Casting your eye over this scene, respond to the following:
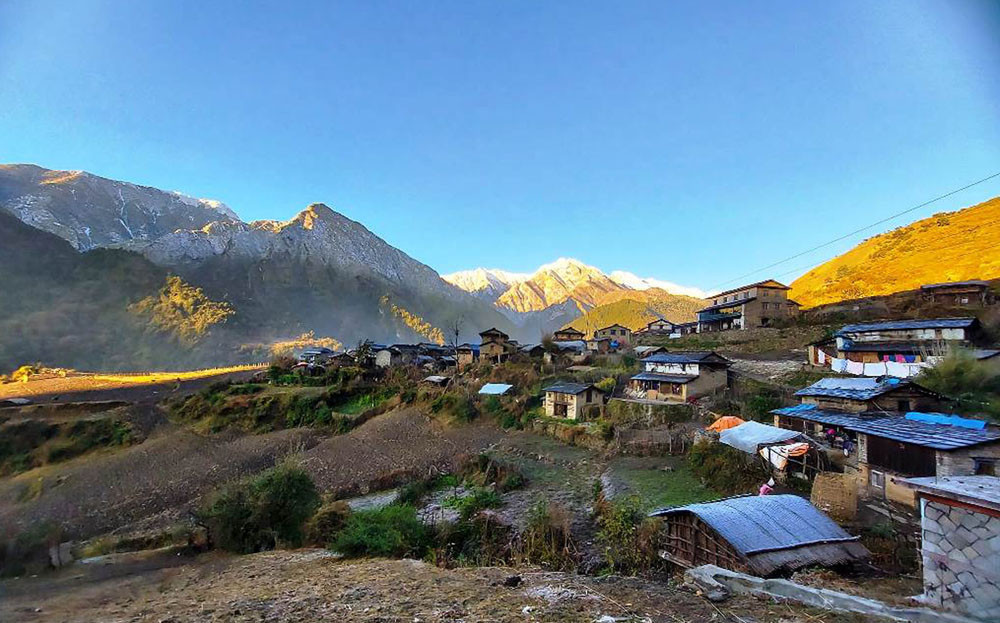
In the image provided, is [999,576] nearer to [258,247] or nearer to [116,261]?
[116,261]

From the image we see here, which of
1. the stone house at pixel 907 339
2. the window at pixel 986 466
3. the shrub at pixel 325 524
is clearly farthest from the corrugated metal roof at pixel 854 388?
the shrub at pixel 325 524

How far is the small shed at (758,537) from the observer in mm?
8545

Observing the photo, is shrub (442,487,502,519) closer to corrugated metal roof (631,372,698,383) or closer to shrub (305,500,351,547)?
shrub (305,500,351,547)

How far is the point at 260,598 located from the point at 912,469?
55.9 feet

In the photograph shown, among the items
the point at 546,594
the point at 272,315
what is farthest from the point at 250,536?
the point at 272,315

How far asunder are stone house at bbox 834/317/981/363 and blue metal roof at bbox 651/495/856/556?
22.0m

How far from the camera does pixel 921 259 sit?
64938 millimetres

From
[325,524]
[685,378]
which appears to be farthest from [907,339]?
[325,524]

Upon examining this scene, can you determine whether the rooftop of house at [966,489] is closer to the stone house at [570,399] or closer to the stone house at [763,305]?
the stone house at [570,399]

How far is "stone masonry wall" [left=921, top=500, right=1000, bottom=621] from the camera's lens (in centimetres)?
513

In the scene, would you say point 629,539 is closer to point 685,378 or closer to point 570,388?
point 685,378

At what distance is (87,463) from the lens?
109 feet

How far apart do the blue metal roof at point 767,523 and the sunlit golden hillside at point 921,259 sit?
58547 mm

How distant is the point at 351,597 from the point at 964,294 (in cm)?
4795
